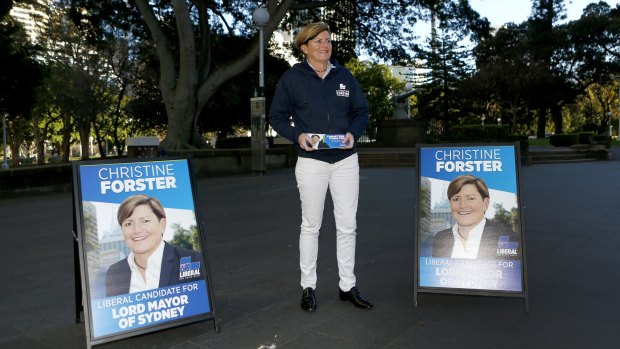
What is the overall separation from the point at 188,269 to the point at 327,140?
1295 mm

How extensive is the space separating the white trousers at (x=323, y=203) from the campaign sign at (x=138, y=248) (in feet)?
2.60

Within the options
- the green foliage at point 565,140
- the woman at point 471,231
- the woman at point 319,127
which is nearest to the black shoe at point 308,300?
the woman at point 319,127

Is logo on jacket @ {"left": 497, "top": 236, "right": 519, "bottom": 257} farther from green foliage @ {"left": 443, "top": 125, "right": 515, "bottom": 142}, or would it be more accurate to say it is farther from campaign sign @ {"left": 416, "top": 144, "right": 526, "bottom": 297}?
green foliage @ {"left": 443, "top": 125, "right": 515, "bottom": 142}

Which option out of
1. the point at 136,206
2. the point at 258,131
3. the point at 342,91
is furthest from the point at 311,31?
the point at 258,131

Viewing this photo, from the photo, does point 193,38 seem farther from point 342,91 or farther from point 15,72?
point 342,91

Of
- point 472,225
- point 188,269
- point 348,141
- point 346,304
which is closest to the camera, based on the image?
point 188,269

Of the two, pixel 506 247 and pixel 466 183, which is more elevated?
pixel 466 183

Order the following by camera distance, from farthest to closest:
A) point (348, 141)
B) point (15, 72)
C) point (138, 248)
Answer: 1. point (15, 72)
2. point (348, 141)
3. point (138, 248)

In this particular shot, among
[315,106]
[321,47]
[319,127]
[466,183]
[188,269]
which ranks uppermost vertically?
[321,47]

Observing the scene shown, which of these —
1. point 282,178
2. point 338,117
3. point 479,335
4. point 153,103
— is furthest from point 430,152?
point 153,103

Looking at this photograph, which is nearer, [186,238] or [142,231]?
[142,231]

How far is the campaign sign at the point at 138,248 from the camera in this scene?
2979 mm

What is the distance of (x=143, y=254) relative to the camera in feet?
10.2

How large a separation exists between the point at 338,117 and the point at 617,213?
636 cm
